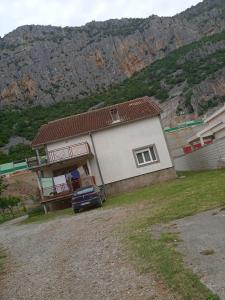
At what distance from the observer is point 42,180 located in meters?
29.6

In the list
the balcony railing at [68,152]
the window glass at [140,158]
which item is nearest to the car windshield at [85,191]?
the balcony railing at [68,152]

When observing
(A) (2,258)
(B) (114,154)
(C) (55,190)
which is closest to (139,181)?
(B) (114,154)

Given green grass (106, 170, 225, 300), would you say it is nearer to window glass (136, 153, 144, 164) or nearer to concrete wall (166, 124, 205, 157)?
window glass (136, 153, 144, 164)

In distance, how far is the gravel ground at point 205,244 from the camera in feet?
20.6

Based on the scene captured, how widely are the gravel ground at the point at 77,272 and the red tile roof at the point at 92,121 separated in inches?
726

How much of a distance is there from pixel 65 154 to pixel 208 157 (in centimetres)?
1139

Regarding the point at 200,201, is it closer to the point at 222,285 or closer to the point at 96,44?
the point at 222,285

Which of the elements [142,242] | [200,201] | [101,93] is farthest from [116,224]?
[101,93]

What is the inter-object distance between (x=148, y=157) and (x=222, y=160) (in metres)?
6.06

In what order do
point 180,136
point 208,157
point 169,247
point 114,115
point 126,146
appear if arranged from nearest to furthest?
point 169,247, point 126,146, point 208,157, point 114,115, point 180,136

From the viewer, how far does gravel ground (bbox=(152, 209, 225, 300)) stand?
20.6ft

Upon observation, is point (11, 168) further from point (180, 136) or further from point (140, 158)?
point (140, 158)

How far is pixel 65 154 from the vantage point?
1226 inches

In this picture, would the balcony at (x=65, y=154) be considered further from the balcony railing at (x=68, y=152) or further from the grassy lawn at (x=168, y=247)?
the grassy lawn at (x=168, y=247)
